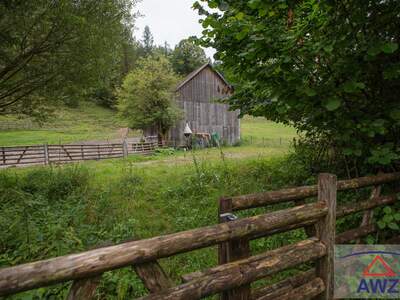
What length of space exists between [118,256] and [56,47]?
260 inches

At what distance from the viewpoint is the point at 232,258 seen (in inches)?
85.4

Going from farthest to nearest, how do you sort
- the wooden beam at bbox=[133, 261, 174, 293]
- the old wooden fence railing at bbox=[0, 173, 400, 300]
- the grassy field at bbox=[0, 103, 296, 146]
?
the grassy field at bbox=[0, 103, 296, 146] → the wooden beam at bbox=[133, 261, 174, 293] → the old wooden fence railing at bbox=[0, 173, 400, 300]

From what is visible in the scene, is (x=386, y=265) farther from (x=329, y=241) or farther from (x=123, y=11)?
(x=123, y=11)

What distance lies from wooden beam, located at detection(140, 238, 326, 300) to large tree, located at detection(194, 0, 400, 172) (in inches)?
59.4

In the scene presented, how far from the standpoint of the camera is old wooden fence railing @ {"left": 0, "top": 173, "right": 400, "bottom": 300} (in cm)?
147

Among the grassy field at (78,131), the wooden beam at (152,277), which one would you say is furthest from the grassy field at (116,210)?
the grassy field at (78,131)

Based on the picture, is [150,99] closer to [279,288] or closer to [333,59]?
[333,59]

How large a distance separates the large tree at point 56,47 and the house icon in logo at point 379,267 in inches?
268

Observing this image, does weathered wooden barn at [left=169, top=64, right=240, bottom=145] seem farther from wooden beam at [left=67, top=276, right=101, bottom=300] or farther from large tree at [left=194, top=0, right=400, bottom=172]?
wooden beam at [left=67, top=276, right=101, bottom=300]

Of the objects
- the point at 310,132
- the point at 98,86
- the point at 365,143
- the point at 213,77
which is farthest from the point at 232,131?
the point at 365,143

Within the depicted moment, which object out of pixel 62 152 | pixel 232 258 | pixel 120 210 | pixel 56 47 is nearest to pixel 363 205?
pixel 232 258

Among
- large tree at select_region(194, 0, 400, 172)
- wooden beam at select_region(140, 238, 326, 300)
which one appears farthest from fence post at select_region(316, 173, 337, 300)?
large tree at select_region(194, 0, 400, 172)

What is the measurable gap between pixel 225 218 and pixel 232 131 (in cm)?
2333

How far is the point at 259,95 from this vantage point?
5.07 meters
